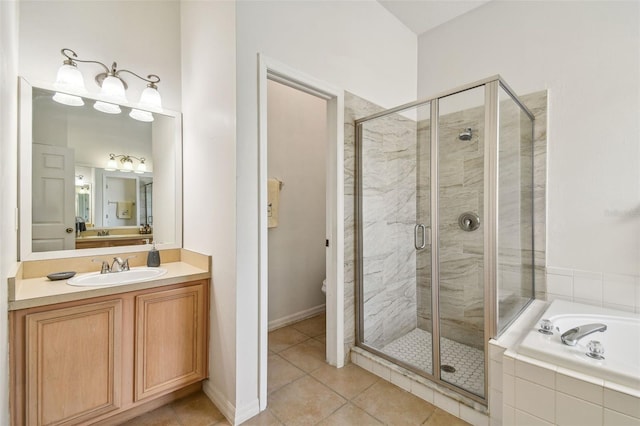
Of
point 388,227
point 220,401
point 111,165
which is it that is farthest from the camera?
point 388,227

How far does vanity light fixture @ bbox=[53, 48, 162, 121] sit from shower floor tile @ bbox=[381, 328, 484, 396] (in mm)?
2540

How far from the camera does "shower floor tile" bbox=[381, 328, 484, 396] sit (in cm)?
179

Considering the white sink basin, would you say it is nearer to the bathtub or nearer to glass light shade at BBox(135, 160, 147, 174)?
glass light shade at BBox(135, 160, 147, 174)

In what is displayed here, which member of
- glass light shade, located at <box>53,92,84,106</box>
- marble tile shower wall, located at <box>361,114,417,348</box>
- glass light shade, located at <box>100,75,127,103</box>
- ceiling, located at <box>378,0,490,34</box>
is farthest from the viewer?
ceiling, located at <box>378,0,490,34</box>

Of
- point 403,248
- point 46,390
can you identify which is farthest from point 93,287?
point 403,248

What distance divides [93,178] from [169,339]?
118 cm

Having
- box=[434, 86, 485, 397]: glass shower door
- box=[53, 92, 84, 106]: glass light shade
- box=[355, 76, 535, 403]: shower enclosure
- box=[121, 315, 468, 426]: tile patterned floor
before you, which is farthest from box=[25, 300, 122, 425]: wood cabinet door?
box=[434, 86, 485, 397]: glass shower door

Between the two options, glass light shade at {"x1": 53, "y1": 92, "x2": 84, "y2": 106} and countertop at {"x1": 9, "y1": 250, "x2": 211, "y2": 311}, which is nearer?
countertop at {"x1": 9, "y1": 250, "x2": 211, "y2": 311}

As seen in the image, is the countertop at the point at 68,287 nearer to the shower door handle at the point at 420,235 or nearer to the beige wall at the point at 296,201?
the beige wall at the point at 296,201

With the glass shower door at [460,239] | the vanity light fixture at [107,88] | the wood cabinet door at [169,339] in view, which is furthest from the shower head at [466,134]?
the vanity light fixture at [107,88]

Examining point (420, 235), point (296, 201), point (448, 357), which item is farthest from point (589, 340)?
point (296, 201)

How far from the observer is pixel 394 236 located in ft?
8.11

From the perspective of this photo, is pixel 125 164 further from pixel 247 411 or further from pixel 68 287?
pixel 247 411

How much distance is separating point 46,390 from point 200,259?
0.92m
